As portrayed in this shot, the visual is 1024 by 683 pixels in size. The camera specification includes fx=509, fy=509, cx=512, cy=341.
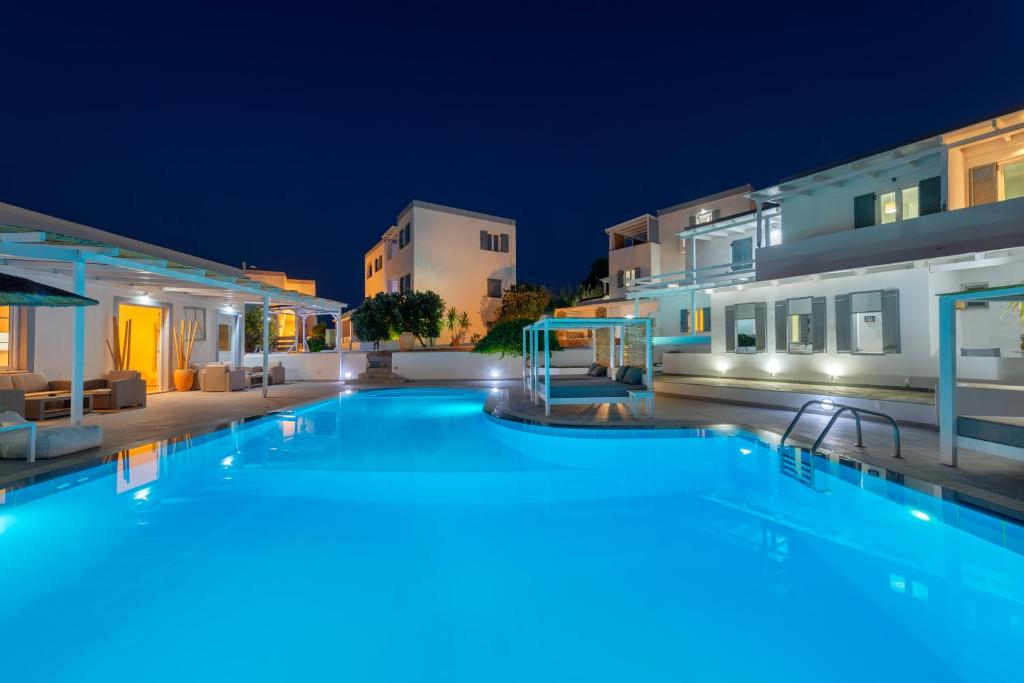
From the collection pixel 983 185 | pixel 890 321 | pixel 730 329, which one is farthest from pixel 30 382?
pixel 983 185

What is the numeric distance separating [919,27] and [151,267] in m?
56.5

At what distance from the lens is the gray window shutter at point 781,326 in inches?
588

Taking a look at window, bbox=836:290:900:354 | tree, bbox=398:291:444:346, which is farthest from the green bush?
window, bbox=836:290:900:354

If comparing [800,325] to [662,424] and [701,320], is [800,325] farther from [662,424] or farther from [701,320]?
[662,424]

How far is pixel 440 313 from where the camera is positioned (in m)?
22.8

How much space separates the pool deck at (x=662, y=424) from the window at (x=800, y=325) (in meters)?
3.73

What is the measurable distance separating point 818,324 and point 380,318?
15.9 meters

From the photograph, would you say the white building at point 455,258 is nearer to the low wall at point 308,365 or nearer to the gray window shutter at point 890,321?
the low wall at point 308,365

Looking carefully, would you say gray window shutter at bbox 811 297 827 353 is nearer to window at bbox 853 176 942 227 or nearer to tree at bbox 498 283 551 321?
window at bbox 853 176 942 227

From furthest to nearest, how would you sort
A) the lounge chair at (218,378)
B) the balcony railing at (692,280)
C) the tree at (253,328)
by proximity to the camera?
the tree at (253,328)
the balcony railing at (692,280)
the lounge chair at (218,378)

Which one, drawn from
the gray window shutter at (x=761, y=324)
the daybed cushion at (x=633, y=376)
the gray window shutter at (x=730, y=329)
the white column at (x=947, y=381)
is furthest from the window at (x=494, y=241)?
the white column at (x=947, y=381)

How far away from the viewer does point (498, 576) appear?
414 cm

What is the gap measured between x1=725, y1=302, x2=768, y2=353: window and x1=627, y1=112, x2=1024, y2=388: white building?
35 mm

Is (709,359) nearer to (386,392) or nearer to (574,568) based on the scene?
(386,392)
